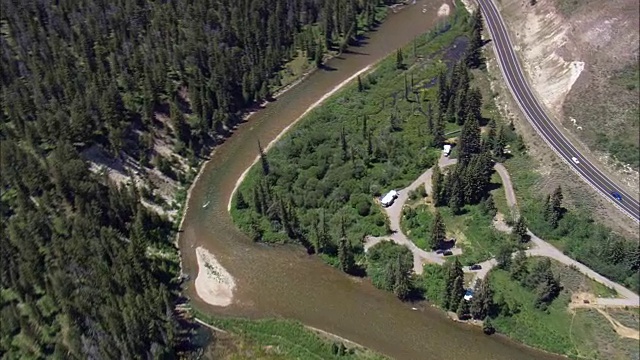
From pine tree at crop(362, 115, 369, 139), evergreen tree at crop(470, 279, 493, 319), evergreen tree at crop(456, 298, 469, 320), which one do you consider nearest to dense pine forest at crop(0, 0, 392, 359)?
pine tree at crop(362, 115, 369, 139)

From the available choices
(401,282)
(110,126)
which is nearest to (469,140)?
(401,282)

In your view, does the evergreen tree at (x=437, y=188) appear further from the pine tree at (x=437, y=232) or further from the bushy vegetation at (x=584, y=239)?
the bushy vegetation at (x=584, y=239)

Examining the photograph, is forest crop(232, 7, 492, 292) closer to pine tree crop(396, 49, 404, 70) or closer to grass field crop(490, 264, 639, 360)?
pine tree crop(396, 49, 404, 70)

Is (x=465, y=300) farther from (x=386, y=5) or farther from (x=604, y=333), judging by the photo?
(x=386, y=5)

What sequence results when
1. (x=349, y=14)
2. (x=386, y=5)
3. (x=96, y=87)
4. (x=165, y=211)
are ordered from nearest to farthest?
(x=165, y=211)
(x=96, y=87)
(x=349, y=14)
(x=386, y=5)

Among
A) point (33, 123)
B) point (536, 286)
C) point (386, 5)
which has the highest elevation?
point (386, 5)

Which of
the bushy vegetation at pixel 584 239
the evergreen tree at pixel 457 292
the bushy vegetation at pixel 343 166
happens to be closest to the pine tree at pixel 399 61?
the bushy vegetation at pixel 343 166

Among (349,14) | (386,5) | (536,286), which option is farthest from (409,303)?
(386,5)
